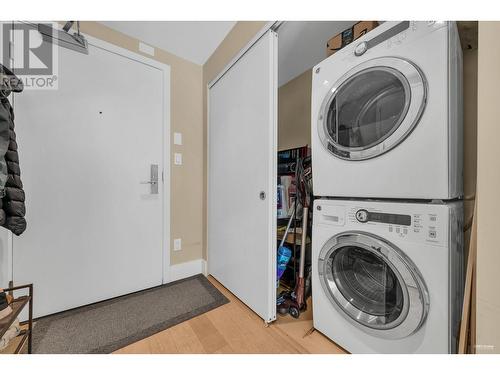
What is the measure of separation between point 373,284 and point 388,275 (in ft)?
0.34

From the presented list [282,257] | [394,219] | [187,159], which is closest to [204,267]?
[282,257]

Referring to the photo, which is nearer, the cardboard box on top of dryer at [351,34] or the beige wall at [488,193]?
the beige wall at [488,193]

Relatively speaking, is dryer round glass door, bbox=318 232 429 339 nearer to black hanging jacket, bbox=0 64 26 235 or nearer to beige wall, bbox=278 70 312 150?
beige wall, bbox=278 70 312 150

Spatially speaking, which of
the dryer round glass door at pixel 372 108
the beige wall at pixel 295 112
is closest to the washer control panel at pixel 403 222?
the dryer round glass door at pixel 372 108

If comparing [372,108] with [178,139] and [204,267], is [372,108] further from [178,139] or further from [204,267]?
[204,267]

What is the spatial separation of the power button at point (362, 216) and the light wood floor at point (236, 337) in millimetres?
734

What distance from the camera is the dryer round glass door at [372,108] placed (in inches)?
31.3

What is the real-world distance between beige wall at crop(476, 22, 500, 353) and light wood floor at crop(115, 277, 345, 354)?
679 millimetres

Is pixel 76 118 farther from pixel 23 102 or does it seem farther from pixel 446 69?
pixel 446 69

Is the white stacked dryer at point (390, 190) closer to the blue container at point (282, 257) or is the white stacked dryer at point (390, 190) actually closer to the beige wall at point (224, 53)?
the blue container at point (282, 257)

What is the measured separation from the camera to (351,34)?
1130 millimetres

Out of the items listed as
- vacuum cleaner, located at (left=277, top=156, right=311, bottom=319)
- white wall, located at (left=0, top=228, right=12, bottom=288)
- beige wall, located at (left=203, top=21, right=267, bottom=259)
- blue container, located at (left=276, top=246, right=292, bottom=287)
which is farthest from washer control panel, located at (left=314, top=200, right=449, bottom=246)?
white wall, located at (left=0, top=228, right=12, bottom=288)
